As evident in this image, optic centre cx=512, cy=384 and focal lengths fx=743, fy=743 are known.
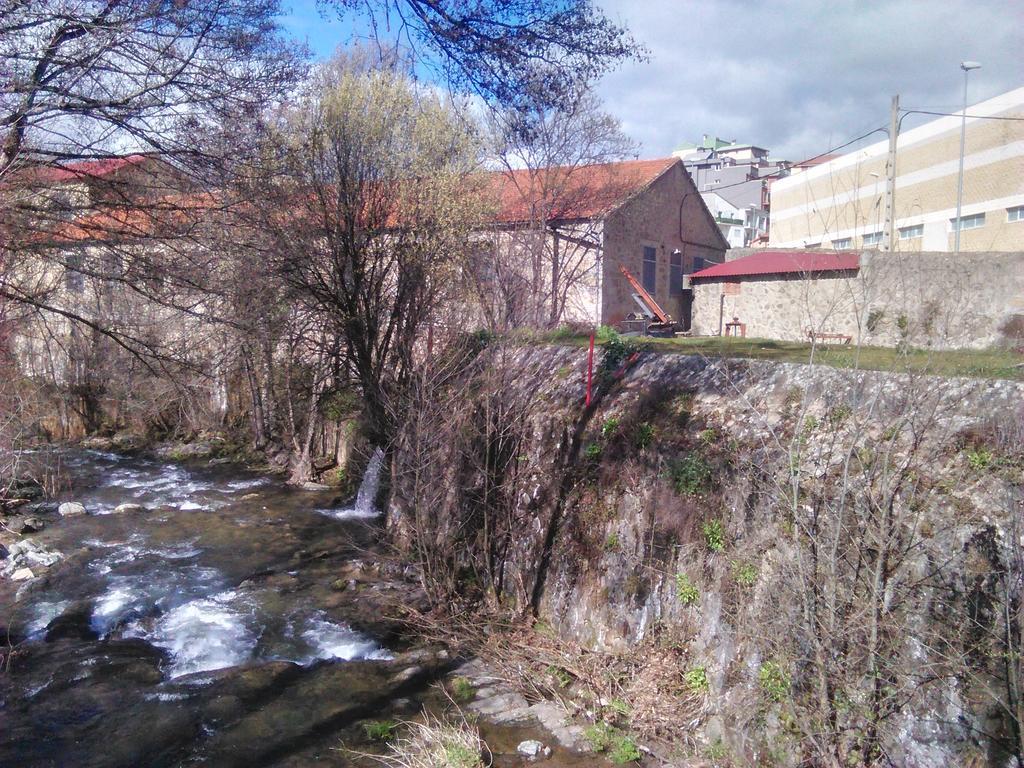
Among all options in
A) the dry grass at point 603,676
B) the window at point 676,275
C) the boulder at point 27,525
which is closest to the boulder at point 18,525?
the boulder at point 27,525

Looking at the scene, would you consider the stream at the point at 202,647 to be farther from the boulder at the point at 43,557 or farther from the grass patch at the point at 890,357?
the grass patch at the point at 890,357

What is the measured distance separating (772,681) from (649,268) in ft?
53.4

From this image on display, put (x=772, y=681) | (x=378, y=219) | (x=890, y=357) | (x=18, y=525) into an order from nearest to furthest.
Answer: (x=772, y=681)
(x=890, y=357)
(x=18, y=525)
(x=378, y=219)

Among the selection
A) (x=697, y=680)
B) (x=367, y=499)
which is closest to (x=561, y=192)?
(x=367, y=499)

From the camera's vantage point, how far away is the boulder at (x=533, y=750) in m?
6.85

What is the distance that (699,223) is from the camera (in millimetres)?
23531

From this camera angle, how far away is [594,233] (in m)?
18.8

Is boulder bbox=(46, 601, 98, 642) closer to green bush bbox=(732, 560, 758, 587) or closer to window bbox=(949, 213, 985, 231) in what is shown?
green bush bbox=(732, 560, 758, 587)

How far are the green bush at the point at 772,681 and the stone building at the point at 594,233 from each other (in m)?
9.51

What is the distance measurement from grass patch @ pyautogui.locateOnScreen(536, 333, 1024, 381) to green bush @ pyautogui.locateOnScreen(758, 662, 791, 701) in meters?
2.49

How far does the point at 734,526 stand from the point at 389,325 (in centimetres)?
827

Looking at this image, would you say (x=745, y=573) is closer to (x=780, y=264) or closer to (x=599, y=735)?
(x=599, y=735)

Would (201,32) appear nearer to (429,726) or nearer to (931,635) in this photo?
(429,726)

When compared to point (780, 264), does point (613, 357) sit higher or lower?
lower
